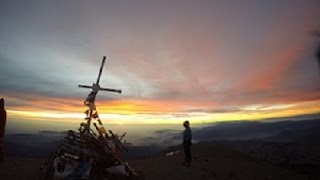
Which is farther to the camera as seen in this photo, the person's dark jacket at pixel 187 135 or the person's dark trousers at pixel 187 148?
the person's dark trousers at pixel 187 148

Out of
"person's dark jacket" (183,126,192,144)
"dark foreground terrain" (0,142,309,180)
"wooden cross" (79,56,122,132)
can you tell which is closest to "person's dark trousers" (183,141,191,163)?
"person's dark jacket" (183,126,192,144)

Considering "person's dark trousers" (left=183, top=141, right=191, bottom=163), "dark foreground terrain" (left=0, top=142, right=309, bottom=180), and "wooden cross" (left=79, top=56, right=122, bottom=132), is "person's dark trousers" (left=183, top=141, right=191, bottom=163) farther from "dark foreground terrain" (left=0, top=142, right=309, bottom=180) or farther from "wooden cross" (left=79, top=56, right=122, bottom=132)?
"wooden cross" (left=79, top=56, right=122, bottom=132)

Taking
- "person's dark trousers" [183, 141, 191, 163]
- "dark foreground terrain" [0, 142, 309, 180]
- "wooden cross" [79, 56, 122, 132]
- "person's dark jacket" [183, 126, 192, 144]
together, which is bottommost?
"dark foreground terrain" [0, 142, 309, 180]

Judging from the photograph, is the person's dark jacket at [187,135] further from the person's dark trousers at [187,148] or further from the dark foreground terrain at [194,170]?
the dark foreground terrain at [194,170]

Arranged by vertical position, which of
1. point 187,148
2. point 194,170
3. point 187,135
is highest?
point 187,135

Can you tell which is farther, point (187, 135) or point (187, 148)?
point (187, 148)

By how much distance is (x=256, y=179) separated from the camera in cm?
2088

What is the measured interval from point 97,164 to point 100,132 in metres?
1.89

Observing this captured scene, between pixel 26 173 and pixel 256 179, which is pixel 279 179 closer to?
pixel 256 179

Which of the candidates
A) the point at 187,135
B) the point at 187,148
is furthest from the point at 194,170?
the point at 187,135

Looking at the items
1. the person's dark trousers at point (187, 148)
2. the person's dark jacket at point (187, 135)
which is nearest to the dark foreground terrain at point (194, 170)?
the person's dark trousers at point (187, 148)

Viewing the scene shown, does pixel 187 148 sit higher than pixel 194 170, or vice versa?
pixel 187 148

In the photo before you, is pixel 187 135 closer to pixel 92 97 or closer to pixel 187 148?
pixel 187 148

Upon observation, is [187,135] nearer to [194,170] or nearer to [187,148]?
[187,148]
